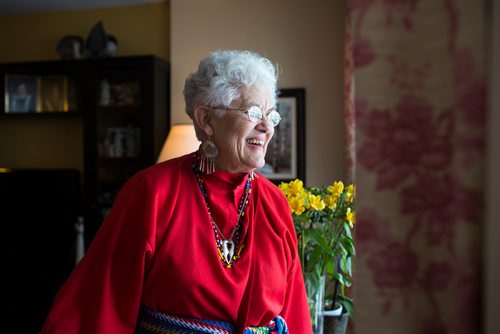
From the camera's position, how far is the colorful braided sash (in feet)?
3.65

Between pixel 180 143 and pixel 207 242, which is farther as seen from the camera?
pixel 180 143

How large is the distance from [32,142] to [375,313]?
437 cm

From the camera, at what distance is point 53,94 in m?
3.97

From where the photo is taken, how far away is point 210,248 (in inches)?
44.8

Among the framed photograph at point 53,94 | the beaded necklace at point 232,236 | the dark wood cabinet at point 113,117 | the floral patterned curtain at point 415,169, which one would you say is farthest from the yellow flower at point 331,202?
the framed photograph at point 53,94

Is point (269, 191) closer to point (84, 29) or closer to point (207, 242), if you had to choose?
point (207, 242)

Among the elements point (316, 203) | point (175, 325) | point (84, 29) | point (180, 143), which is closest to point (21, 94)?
point (84, 29)

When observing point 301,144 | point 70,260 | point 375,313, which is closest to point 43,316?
point 70,260

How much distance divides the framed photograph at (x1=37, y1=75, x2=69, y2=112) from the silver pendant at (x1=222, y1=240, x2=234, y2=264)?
124 inches

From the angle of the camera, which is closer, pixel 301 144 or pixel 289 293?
pixel 289 293

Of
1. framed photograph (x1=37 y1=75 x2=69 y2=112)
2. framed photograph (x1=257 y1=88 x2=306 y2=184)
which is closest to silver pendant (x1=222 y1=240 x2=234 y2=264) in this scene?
framed photograph (x1=257 y1=88 x2=306 y2=184)

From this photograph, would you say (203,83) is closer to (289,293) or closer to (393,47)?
(289,293)

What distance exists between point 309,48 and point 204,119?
245 cm

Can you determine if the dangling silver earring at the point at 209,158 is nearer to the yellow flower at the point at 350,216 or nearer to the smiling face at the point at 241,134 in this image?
the smiling face at the point at 241,134
